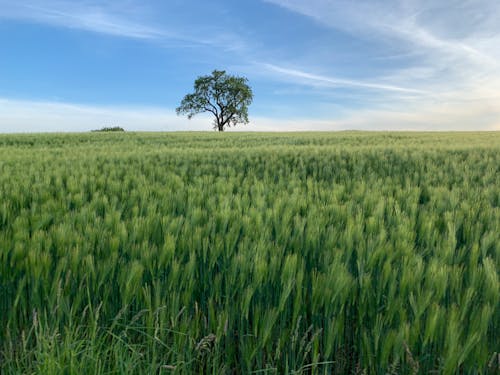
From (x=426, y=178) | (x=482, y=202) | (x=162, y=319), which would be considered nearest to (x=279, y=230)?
(x=162, y=319)

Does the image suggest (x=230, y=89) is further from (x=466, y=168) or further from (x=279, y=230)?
(x=279, y=230)

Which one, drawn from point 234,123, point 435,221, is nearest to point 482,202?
point 435,221

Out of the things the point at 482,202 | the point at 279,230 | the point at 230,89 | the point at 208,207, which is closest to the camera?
the point at 279,230

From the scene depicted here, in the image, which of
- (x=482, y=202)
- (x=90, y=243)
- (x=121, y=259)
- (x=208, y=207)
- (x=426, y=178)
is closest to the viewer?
(x=121, y=259)

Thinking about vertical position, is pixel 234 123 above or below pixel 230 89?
below

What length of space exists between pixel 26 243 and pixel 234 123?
168 feet

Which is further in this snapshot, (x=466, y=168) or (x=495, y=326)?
(x=466, y=168)

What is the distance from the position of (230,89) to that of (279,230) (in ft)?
168

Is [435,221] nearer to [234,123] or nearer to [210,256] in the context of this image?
[210,256]

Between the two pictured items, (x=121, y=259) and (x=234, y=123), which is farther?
(x=234, y=123)

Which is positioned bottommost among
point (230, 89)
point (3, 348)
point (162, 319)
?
point (3, 348)

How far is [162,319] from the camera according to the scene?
1263 mm

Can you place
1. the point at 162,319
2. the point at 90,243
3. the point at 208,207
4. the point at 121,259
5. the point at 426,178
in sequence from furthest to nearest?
the point at 426,178 → the point at 208,207 → the point at 90,243 → the point at 121,259 → the point at 162,319

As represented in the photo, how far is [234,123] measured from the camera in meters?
52.3
